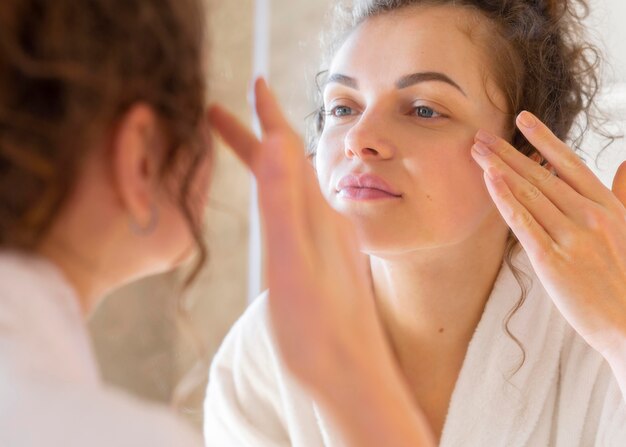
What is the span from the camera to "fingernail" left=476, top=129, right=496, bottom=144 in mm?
1094

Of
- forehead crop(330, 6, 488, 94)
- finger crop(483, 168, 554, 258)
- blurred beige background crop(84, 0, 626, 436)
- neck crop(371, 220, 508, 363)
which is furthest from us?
blurred beige background crop(84, 0, 626, 436)

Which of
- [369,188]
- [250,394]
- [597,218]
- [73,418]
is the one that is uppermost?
[597,218]

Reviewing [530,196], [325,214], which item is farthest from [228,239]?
[325,214]

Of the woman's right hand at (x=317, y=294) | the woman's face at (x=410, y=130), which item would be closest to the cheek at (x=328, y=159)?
the woman's face at (x=410, y=130)

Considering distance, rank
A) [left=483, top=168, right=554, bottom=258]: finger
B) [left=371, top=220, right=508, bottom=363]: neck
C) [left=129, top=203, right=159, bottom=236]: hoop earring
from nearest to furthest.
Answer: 1. [left=129, top=203, right=159, bottom=236]: hoop earring
2. [left=483, top=168, right=554, bottom=258]: finger
3. [left=371, top=220, right=508, bottom=363]: neck

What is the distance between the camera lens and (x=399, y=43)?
1.14m

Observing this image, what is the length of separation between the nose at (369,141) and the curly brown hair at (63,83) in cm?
51

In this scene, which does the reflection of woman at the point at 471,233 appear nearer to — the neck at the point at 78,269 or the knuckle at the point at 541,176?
the knuckle at the point at 541,176

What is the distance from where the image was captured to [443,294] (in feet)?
4.08

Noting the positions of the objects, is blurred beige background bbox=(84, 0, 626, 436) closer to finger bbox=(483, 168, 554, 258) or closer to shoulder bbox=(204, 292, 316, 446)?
shoulder bbox=(204, 292, 316, 446)

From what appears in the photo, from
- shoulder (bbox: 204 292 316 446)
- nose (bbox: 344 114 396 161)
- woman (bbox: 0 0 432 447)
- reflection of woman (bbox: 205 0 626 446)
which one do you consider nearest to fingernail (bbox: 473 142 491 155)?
reflection of woman (bbox: 205 0 626 446)

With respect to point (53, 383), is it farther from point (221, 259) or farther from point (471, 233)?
point (221, 259)

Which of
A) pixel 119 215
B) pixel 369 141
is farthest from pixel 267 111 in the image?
pixel 369 141

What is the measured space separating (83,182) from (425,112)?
64cm
